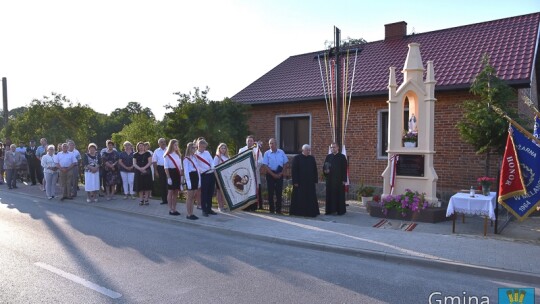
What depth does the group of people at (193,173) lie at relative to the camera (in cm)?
1023

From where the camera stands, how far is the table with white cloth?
319 inches

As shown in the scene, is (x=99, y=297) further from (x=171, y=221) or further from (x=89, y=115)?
(x=89, y=115)

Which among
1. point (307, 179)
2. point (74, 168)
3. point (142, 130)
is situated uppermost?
point (142, 130)

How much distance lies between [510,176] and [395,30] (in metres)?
11.7

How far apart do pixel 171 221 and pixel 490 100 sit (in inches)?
318

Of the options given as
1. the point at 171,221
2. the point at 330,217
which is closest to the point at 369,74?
the point at 330,217

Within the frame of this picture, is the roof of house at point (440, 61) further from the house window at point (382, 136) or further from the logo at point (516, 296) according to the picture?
the logo at point (516, 296)

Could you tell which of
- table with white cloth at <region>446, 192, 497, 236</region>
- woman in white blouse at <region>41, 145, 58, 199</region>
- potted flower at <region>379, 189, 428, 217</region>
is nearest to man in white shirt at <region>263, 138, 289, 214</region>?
potted flower at <region>379, 189, 428, 217</region>

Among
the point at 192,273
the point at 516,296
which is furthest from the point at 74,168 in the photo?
the point at 516,296

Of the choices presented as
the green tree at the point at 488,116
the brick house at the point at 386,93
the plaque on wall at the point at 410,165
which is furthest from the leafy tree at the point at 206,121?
the green tree at the point at 488,116

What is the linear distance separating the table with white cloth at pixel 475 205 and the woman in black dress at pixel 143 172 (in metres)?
8.05

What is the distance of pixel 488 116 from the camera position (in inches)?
393

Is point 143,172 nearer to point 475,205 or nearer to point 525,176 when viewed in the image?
point 475,205

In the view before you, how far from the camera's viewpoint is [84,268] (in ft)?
20.3
